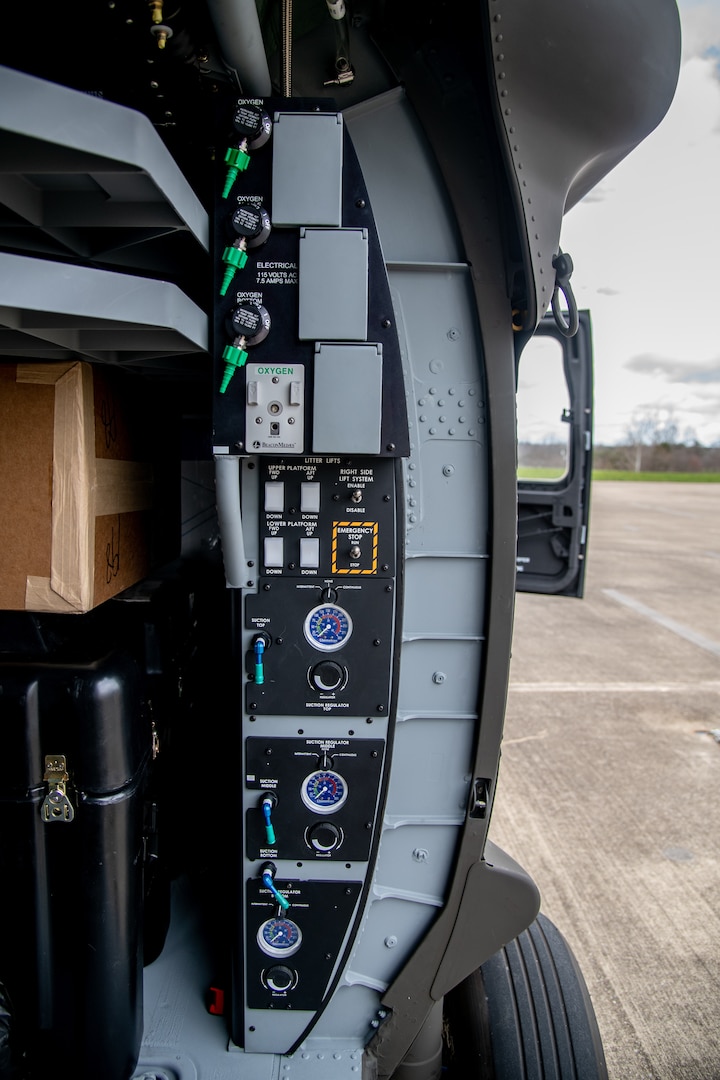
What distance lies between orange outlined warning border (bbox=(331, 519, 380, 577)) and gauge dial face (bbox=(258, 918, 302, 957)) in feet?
3.47

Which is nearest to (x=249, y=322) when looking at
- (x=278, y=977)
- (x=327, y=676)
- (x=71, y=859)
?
(x=327, y=676)

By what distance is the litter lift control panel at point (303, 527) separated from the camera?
1.67m

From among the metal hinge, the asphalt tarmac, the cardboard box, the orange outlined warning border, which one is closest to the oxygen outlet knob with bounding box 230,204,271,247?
the cardboard box

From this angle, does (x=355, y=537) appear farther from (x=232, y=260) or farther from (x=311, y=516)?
(x=232, y=260)

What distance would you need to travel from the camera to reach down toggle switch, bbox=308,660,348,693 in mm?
1900

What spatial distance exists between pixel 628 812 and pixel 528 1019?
8.30 feet

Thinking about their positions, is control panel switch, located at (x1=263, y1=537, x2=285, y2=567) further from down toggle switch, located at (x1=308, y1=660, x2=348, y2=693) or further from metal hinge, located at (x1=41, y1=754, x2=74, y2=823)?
metal hinge, located at (x1=41, y1=754, x2=74, y2=823)

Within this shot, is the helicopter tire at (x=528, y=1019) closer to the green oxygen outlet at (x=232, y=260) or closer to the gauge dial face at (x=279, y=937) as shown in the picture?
the gauge dial face at (x=279, y=937)

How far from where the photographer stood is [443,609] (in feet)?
6.53

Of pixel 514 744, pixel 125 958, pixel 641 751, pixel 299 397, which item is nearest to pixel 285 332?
pixel 299 397

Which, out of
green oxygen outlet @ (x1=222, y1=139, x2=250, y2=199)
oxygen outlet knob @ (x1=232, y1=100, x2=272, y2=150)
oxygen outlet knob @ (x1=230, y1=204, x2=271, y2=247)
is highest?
oxygen outlet knob @ (x1=232, y1=100, x2=272, y2=150)

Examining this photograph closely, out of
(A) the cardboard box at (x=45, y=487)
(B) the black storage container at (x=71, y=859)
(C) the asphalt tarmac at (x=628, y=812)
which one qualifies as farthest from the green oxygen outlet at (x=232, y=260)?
(C) the asphalt tarmac at (x=628, y=812)

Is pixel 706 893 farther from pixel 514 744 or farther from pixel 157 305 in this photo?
pixel 157 305

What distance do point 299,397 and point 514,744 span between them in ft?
14.0
